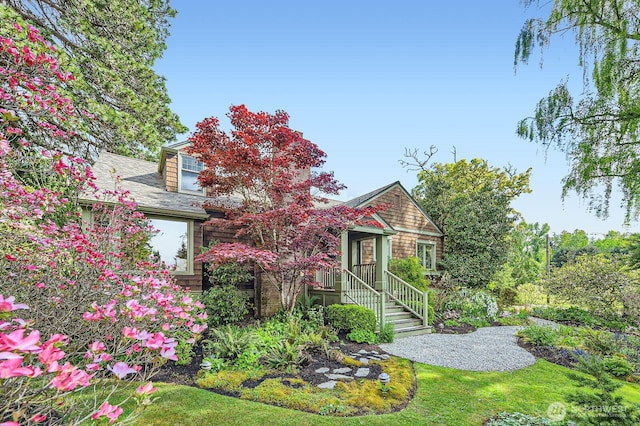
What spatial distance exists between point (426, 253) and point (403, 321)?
265 inches

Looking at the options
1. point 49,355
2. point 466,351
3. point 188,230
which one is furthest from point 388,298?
point 49,355

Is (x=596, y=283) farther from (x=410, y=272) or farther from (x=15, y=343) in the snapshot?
(x=15, y=343)

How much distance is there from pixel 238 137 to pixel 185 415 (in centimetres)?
636

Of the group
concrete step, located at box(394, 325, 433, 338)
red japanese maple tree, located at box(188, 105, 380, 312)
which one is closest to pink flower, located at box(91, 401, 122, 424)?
red japanese maple tree, located at box(188, 105, 380, 312)

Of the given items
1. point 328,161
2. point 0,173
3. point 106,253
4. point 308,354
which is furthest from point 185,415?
point 328,161

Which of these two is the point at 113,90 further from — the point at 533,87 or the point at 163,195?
the point at 533,87

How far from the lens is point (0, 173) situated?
3.64m

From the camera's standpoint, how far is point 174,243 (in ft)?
31.9

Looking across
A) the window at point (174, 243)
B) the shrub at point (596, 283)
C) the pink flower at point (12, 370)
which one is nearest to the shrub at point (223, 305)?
the window at point (174, 243)

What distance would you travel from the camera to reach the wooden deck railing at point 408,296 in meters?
10.2

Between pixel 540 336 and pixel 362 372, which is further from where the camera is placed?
pixel 540 336

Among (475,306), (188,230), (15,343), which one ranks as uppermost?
(188,230)

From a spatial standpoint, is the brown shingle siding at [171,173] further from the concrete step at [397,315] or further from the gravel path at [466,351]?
the gravel path at [466,351]

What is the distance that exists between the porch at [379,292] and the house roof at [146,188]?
14.9 ft
